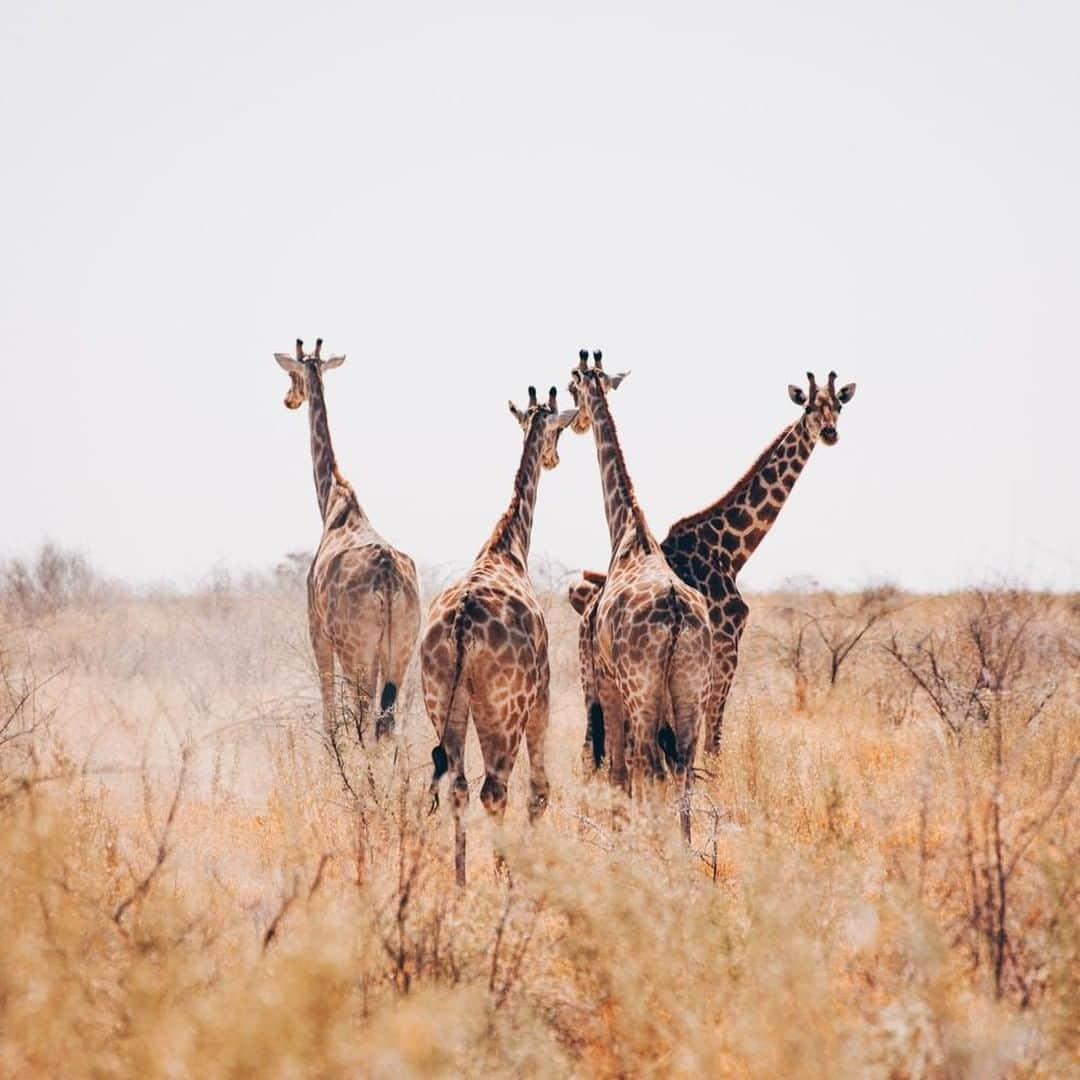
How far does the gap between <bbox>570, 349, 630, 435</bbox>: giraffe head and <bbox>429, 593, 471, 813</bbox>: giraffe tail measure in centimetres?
328

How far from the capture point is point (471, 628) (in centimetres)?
632

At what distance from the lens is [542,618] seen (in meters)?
6.83

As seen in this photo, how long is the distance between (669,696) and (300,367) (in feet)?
18.3

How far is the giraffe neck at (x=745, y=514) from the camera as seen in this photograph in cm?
928

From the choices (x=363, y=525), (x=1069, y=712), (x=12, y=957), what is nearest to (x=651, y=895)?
(x=12, y=957)

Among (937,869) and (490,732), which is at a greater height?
(490,732)

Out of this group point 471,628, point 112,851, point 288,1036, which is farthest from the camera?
point 471,628

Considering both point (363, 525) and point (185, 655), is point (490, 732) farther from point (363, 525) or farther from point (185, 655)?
point (185, 655)

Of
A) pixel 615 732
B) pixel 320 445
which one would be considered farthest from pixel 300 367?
pixel 615 732

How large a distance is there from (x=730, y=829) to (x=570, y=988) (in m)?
2.96

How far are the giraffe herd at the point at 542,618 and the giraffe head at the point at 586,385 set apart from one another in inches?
0.5

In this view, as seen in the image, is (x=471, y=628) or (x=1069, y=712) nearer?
(x=471, y=628)

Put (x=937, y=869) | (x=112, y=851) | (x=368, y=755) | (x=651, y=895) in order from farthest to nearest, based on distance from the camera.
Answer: (x=368, y=755) < (x=937, y=869) < (x=112, y=851) < (x=651, y=895)


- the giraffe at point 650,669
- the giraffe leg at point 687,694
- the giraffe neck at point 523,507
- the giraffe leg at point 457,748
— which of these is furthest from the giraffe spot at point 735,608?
the giraffe leg at point 457,748
